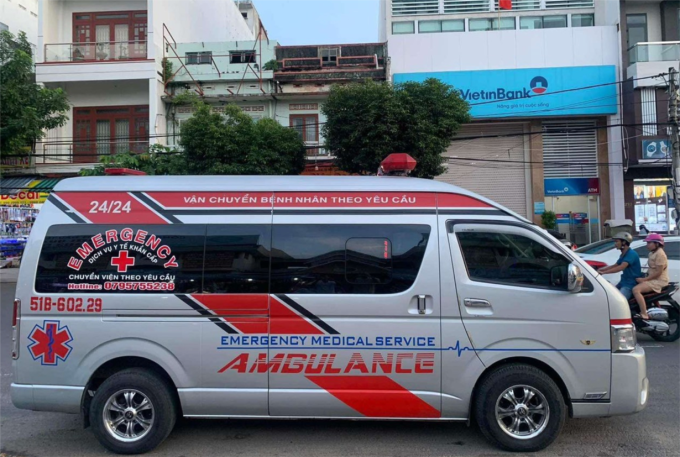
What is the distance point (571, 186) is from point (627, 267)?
15330mm

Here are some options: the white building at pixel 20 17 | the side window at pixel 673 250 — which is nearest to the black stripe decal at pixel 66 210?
the side window at pixel 673 250

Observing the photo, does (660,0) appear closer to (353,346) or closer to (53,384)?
(353,346)

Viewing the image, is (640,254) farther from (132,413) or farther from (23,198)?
(23,198)

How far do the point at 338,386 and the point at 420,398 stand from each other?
2.26 ft

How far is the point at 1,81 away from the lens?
1792 centimetres

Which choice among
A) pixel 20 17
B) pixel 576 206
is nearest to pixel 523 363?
pixel 576 206

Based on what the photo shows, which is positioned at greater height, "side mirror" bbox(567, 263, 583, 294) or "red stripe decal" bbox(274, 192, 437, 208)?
"red stripe decal" bbox(274, 192, 437, 208)

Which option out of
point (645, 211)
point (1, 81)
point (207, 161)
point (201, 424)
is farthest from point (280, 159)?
point (645, 211)

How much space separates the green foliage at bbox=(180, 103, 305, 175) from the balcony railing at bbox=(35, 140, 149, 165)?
6960 mm

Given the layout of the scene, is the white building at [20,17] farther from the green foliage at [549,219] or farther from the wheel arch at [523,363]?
the wheel arch at [523,363]

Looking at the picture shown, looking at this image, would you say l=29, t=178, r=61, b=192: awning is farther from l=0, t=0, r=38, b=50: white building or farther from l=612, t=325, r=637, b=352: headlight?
l=612, t=325, r=637, b=352: headlight

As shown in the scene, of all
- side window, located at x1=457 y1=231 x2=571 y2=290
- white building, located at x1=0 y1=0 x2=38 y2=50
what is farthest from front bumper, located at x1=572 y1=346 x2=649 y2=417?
white building, located at x1=0 y1=0 x2=38 y2=50

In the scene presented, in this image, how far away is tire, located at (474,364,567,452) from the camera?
441 cm

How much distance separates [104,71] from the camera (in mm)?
21875
